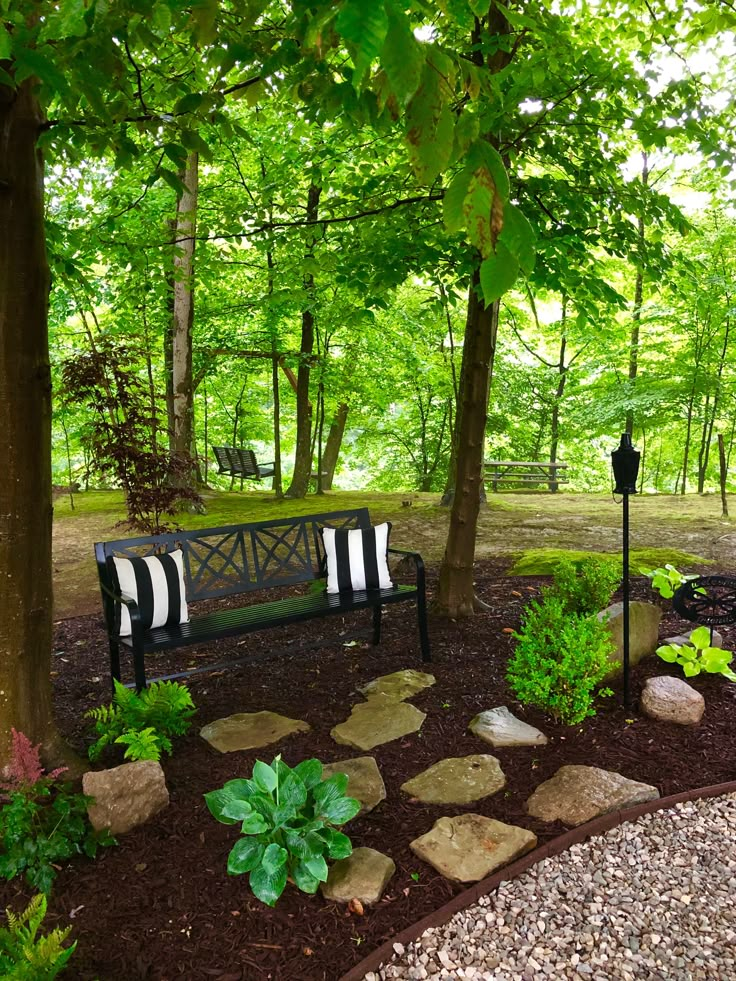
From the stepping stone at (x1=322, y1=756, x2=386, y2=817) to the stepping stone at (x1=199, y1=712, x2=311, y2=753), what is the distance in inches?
15.4

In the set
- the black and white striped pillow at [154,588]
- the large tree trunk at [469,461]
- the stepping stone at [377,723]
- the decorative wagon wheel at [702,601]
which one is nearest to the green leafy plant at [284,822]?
the stepping stone at [377,723]

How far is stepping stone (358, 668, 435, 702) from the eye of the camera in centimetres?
373

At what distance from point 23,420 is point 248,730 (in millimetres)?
1786

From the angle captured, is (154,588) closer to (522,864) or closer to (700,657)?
(522,864)

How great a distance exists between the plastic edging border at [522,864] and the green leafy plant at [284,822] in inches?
11.3

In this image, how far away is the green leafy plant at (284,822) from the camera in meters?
2.14

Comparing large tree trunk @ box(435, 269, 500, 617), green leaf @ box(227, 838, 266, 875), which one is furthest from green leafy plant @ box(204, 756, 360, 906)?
large tree trunk @ box(435, 269, 500, 617)

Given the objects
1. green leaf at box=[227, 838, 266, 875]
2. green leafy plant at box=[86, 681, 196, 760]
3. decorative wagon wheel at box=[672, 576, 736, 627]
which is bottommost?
green leaf at box=[227, 838, 266, 875]

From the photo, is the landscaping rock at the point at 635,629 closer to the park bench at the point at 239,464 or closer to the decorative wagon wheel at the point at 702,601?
the decorative wagon wheel at the point at 702,601

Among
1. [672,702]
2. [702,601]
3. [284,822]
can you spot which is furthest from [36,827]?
[702,601]

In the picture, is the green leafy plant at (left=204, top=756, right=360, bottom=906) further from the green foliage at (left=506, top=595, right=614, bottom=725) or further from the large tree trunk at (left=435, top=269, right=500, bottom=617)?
the large tree trunk at (left=435, top=269, right=500, bottom=617)

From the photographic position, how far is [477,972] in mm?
1913

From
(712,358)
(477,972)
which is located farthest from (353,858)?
(712,358)

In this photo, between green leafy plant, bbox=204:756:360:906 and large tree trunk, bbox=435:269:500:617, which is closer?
green leafy plant, bbox=204:756:360:906
